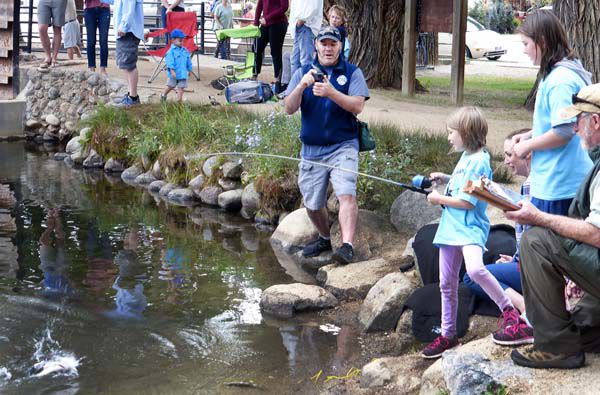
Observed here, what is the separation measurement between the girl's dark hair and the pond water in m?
2.00

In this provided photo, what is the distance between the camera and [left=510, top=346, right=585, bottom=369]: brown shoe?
3975mm

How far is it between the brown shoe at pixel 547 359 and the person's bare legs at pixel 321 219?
3.26 m

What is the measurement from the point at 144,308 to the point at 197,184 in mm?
3569

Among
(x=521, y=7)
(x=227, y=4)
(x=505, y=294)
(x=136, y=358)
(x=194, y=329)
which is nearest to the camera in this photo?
(x=505, y=294)

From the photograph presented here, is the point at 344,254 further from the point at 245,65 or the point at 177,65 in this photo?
the point at 245,65

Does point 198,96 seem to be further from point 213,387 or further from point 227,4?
point 213,387

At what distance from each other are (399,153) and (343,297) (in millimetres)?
2353

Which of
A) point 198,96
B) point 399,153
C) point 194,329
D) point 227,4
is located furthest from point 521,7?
point 194,329

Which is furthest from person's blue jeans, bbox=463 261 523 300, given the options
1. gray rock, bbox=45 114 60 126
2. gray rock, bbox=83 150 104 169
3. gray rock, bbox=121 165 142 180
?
gray rock, bbox=45 114 60 126

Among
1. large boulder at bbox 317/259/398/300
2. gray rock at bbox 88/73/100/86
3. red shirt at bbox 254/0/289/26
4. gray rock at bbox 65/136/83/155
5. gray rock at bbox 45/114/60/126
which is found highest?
red shirt at bbox 254/0/289/26

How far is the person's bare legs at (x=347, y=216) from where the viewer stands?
6.91 metres

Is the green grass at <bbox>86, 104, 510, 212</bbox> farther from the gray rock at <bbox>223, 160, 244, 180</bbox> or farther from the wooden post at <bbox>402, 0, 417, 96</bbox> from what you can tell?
the wooden post at <bbox>402, 0, 417, 96</bbox>

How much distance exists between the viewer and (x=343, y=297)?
6.54m

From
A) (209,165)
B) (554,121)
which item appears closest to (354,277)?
(554,121)
